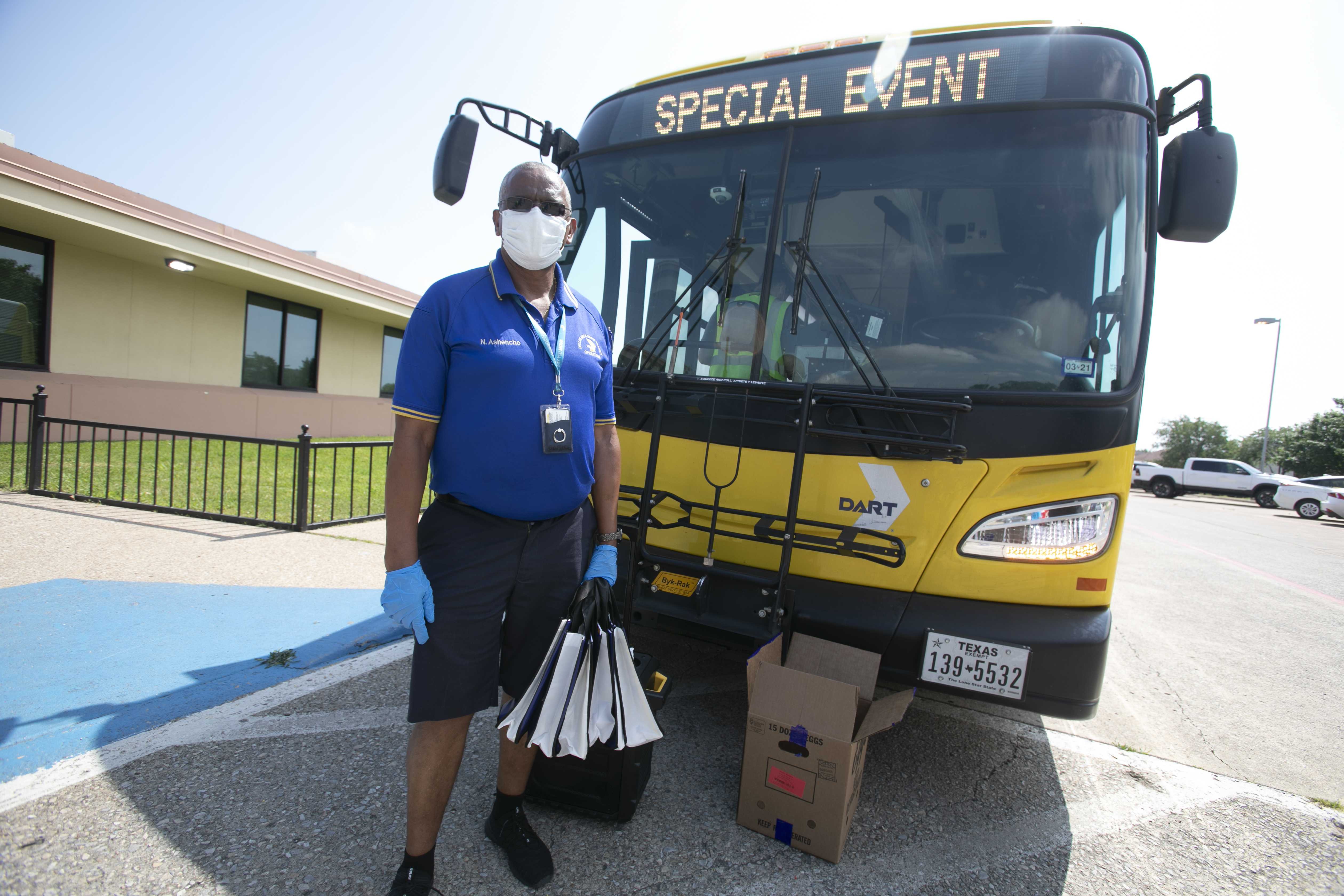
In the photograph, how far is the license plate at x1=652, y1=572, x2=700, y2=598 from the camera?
2793 millimetres

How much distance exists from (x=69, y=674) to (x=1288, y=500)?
3437cm

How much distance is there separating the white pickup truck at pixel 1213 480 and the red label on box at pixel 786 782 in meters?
35.3

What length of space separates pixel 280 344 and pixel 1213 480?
3710 cm

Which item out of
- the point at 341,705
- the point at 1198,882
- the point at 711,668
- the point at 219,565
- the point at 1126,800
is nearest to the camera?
the point at 1198,882

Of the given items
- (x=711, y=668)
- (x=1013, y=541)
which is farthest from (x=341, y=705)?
(x=1013, y=541)

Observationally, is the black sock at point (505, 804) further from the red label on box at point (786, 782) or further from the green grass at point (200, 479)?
the green grass at point (200, 479)

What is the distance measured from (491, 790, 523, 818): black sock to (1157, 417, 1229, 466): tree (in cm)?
7215

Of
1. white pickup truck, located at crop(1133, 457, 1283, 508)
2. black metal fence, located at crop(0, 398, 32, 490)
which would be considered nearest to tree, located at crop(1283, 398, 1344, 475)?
white pickup truck, located at crop(1133, 457, 1283, 508)

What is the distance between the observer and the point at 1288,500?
2511 centimetres

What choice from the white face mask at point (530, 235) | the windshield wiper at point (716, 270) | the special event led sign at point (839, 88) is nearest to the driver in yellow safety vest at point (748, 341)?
the windshield wiper at point (716, 270)

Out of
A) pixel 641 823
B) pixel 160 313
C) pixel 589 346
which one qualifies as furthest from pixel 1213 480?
pixel 160 313

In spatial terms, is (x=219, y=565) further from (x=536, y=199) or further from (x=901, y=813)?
(x=901, y=813)

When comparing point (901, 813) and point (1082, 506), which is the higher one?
point (1082, 506)

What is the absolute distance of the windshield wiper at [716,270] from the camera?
2.98 meters
